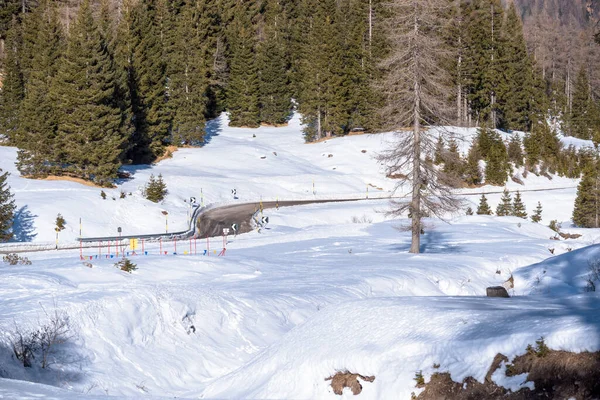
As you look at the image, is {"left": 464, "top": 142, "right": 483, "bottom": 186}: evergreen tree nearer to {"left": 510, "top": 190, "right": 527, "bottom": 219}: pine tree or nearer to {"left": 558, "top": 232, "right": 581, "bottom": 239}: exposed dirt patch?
{"left": 510, "top": 190, "right": 527, "bottom": 219}: pine tree

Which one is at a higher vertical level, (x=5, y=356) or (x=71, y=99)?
(x=71, y=99)

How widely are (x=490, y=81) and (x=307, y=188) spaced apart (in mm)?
28595

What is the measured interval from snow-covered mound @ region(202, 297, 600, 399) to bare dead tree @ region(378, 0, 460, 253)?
15.3 metres

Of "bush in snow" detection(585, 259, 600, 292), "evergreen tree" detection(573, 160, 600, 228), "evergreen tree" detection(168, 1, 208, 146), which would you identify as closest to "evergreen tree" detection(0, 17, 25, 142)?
"evergreen tree" detection(168, 1, 208, 146)

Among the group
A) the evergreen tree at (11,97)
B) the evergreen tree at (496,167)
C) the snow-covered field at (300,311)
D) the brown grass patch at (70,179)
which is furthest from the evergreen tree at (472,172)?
the evergreen tree at (11,97)

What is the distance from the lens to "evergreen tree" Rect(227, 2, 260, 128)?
252ft

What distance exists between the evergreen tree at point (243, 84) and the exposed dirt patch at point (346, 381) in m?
68.5

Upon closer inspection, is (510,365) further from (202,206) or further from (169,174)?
(169,174)

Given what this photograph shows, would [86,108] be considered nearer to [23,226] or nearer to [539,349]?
[23,226]

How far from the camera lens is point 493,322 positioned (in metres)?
9.21

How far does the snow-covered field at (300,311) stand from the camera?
29.7 feet

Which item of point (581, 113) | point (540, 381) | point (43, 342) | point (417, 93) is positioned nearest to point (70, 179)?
point (417, 93)

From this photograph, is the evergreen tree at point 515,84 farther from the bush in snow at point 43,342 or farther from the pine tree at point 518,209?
the bush in snow at point 43,342

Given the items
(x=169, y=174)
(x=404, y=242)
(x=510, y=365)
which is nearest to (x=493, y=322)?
(x=510, y=365)
